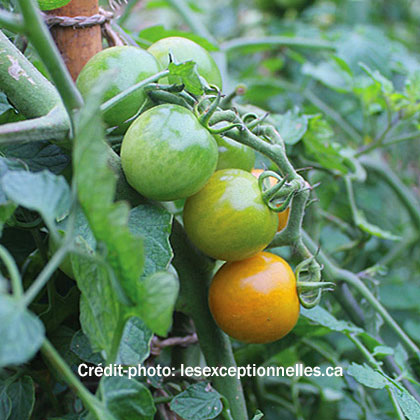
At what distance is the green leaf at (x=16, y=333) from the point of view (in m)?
0.23

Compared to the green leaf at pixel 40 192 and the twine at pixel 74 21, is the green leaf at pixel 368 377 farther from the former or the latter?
the twine at pixel 74 21

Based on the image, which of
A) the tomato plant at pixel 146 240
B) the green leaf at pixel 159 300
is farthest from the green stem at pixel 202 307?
the green leaf at pixel 159 300

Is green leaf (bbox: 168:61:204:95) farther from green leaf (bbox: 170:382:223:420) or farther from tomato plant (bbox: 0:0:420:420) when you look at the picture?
green leaf (bbox: 170:382:223:420)

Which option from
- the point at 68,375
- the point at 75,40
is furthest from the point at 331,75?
the point at 68,375

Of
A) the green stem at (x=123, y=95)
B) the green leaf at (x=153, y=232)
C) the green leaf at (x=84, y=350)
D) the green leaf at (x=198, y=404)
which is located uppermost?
the green stem at (x=123, y=95)

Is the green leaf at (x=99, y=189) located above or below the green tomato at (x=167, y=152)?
above

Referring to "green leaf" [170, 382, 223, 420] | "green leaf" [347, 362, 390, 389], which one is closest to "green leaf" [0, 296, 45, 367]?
"green leaf" [170, 382, 223, 420]

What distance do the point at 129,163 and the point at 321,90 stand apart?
46.6 inches

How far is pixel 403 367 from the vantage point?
23.0 inches

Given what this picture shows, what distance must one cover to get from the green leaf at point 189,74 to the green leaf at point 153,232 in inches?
4.4

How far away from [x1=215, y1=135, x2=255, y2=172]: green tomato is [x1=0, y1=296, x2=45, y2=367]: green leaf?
0.93 feet

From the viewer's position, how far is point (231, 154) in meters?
0.49

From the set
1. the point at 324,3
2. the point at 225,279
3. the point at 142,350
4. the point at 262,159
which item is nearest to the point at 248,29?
the point at 324,3

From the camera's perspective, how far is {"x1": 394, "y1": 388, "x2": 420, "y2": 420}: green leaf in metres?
0.47
